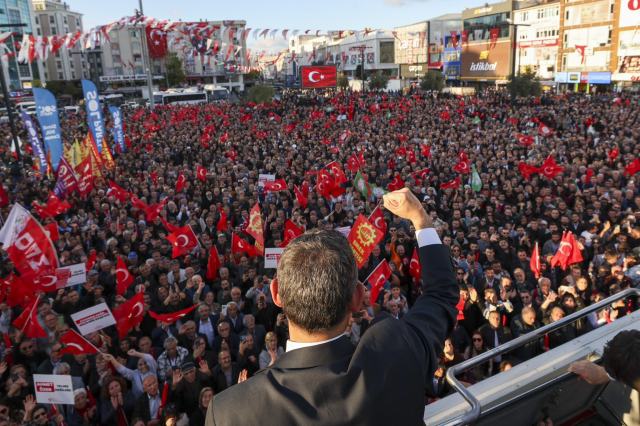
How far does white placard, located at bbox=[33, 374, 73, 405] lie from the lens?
4.30m

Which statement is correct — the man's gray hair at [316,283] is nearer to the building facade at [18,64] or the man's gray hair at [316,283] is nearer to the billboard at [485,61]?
the billboard at [485,61]

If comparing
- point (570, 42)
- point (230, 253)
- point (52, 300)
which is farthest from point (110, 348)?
point (570, 42)

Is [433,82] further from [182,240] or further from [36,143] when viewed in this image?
[182,240]

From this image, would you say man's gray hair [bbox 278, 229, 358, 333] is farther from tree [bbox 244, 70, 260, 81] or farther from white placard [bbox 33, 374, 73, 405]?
tree [bbox 244, 70, 260, 81]

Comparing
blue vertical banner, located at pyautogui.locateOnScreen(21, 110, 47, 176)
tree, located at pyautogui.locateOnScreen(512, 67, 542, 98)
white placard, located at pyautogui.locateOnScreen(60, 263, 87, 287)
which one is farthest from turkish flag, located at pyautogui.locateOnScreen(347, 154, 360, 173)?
tree, located at pyautogui.locateOnScreen(512, 67, 542, 98)

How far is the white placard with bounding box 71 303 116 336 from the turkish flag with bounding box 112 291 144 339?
19 cm

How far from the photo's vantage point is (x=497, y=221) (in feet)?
32.2

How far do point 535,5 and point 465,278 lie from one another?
184 ft

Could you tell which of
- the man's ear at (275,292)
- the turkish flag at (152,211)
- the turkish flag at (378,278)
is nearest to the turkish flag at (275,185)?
the turkish flag at (152,211)

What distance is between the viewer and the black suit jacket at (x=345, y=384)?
116 centimetres

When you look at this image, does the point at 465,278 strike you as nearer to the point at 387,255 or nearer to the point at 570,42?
the point at 387,255

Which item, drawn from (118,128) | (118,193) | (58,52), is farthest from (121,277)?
(58,52)

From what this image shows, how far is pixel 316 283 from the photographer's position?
1282mm

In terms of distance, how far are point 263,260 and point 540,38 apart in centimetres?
5421
